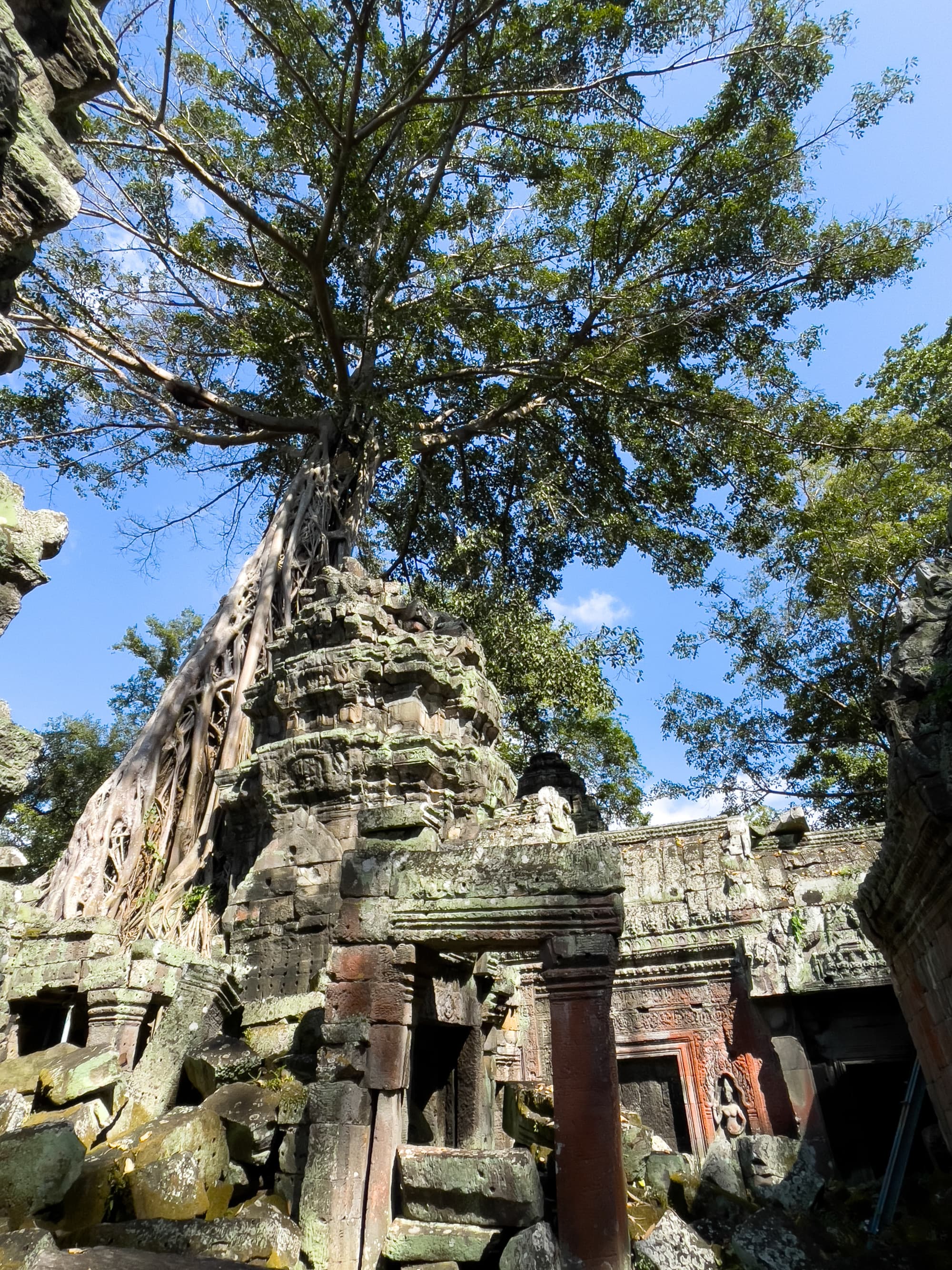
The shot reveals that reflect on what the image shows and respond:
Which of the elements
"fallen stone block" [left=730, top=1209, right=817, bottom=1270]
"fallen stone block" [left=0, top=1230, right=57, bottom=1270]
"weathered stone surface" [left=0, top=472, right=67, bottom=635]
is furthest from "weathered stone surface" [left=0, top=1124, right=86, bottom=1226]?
"fallen stone block" [left=730, top=1209, right=817, bottom=1270]

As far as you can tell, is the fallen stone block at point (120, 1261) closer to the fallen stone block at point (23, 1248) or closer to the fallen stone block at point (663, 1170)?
the fallen stone block at point (23, 1248)

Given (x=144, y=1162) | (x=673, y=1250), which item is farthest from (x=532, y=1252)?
(x=144, y=1162)

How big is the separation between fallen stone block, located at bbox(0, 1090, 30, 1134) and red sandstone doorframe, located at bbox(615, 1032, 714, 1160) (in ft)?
16.1

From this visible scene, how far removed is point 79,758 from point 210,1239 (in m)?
20.8

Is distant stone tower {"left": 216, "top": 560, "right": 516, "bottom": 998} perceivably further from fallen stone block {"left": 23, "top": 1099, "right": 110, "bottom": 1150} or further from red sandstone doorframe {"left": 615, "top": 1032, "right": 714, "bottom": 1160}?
red sandstone doorframe {"left": 615, "top": 1032, "right": 714, "bottom": 1160}

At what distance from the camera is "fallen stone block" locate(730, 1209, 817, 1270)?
461 centimetres

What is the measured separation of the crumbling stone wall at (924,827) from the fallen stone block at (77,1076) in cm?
512

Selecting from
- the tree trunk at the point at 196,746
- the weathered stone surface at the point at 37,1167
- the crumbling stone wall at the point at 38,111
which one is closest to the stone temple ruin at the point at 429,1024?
the weathered stone surface at the point at 37,1167

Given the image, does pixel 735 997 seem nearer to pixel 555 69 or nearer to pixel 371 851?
pixel 371 851

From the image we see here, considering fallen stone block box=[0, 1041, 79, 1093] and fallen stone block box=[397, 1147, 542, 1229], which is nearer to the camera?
fallen stone block box=[397, 1147, 542, 1229]

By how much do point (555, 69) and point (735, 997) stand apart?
13390 mm

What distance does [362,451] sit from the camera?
15.6 meters

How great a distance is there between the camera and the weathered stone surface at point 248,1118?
16.3 ft

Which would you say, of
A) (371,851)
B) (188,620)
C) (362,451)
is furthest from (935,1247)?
(188,620)
